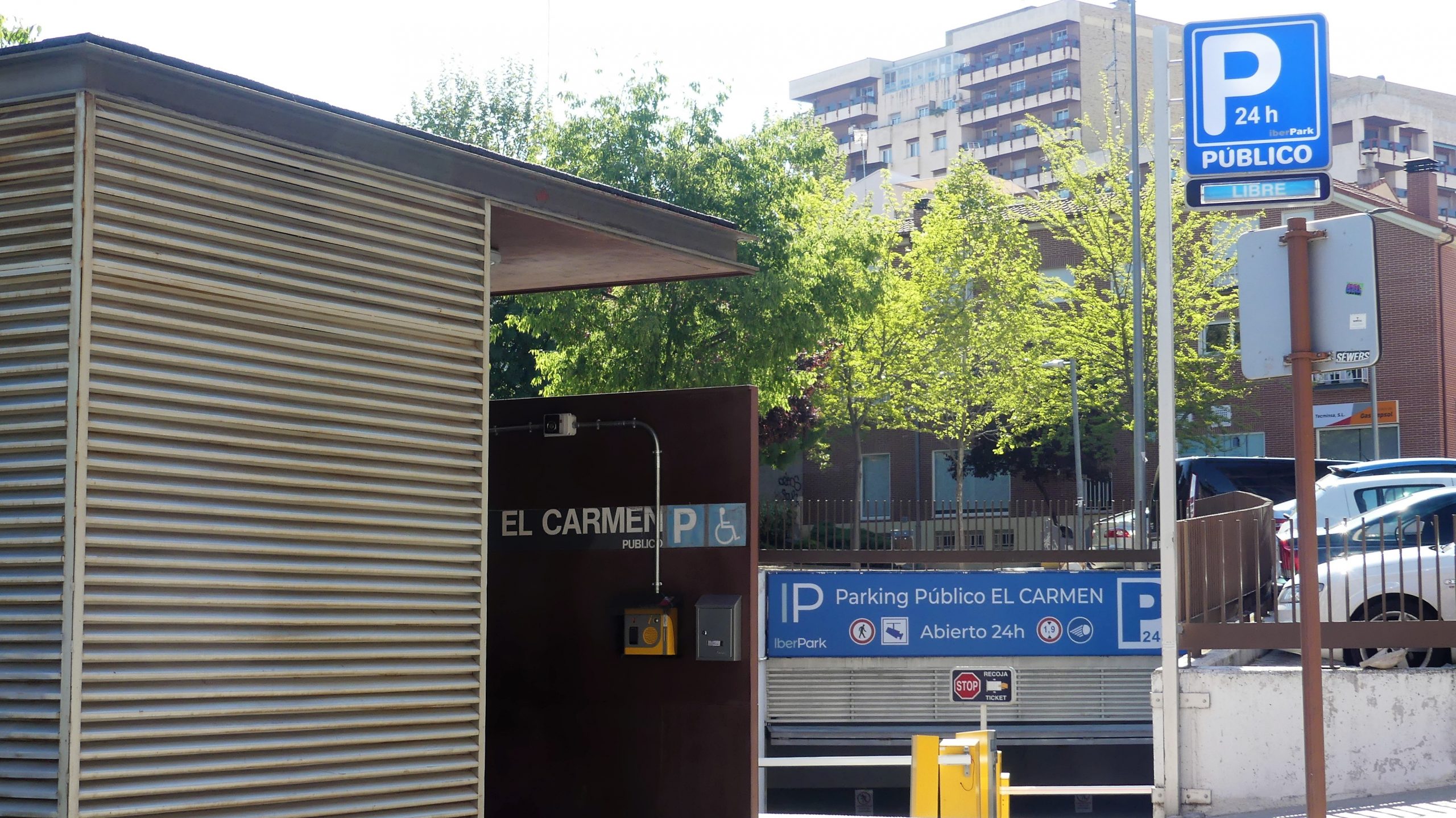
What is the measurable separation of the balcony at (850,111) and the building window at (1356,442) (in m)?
61.7

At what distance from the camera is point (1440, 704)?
996cm

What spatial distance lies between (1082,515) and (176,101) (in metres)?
15.2

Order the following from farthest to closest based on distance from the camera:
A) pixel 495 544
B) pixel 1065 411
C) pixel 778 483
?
pixel 778 483 → pixel 1065 411 → pixel 495 544

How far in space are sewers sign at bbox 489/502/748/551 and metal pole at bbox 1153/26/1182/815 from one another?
3.61 metres

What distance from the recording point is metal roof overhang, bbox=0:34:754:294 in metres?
4.80

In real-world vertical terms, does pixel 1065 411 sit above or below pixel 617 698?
above

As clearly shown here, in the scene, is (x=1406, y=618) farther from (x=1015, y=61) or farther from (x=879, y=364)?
(x=1015, y=61)

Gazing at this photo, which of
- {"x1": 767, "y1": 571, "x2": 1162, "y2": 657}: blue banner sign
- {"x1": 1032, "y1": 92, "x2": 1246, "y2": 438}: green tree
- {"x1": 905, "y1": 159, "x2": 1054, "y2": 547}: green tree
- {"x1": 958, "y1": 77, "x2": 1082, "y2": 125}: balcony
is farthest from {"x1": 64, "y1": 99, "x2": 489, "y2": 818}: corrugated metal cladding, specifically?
{"x1": 958, "y1": 77, "x2": 1082, "y2": 125}: balcony

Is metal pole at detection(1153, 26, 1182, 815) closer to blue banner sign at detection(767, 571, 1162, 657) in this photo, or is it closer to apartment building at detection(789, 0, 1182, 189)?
blue banner sign at detection(767, 571, 1162, 657)

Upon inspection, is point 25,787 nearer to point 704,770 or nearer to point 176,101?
point 176,101

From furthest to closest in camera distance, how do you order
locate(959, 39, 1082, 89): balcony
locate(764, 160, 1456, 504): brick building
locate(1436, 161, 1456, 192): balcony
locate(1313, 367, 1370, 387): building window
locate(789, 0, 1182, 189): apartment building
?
locate(959, 39, 1082, 89): balcony → locate(789, 0, 1182, 189): apartment building → locate(1436, 161, 1456, 192): balcony → locate(1313, 367, 1370, 387): building window → locate(764, 160, 1456, 504): brick building

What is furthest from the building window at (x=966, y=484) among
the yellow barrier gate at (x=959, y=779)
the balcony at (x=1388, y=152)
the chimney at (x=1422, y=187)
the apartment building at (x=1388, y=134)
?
the balcony at (x=1388, y=152)

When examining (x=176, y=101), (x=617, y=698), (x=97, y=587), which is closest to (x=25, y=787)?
(x=97, y=587)

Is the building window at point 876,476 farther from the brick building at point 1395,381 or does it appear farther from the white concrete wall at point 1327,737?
the white concrete wall at point 1327,737
